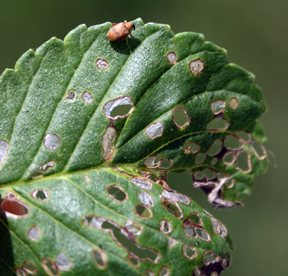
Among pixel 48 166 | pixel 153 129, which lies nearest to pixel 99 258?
pixel 48 166

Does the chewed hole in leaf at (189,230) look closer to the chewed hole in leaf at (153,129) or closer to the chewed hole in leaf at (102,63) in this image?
the chewed hole in leaf at (153,129)

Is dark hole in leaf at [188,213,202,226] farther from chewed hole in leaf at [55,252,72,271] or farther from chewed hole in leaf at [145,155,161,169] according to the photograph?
chewed hole in leaf at [55,252,72,271]

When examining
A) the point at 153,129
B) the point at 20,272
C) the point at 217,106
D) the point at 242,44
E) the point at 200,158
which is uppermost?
the point at 242,44

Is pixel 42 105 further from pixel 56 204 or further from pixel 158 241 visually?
pixel 158 241

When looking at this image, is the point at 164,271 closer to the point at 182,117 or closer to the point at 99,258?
the point at 99,258

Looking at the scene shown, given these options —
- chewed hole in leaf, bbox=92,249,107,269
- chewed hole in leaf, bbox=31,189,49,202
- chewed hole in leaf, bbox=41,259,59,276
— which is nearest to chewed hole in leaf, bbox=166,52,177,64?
chewed hole in leaf, bbox=31,189,49,202

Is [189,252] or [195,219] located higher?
[195,219]

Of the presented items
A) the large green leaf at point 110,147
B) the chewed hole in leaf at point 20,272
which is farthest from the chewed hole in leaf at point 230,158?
the chewed hole in leaf at point 20,272
